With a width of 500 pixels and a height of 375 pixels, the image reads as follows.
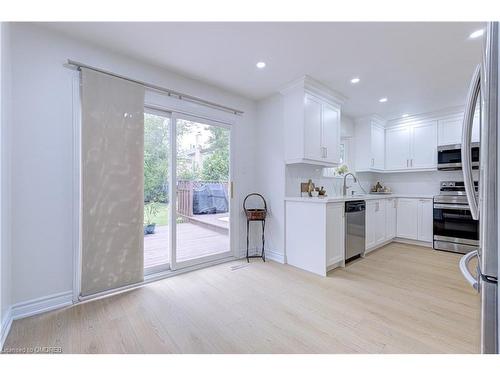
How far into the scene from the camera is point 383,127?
475 centimetres

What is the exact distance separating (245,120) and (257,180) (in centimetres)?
94

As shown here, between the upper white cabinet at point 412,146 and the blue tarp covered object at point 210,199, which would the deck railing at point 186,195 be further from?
the upper white cabinet at point 412,146

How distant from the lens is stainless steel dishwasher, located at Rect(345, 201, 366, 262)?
122 inches

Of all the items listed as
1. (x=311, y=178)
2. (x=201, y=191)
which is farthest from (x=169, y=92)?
(x=311, y=178)

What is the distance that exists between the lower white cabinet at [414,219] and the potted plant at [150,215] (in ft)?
14.1

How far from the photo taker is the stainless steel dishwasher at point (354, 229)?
3.10 m

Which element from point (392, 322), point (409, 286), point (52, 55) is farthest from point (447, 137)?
point (52, 55)

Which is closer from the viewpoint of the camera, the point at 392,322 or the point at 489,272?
the point at 489,272

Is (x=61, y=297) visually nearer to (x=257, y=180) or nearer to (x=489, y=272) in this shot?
(x=257, y=180)

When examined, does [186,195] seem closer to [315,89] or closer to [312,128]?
[312,128]

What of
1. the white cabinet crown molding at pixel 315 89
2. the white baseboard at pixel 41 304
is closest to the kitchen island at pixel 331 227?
the white cabinet crown molding at pixel 315 89

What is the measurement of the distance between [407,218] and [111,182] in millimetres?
4778

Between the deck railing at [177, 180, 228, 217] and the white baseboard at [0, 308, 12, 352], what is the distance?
1.59 m

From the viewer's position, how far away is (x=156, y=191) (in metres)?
2.71
